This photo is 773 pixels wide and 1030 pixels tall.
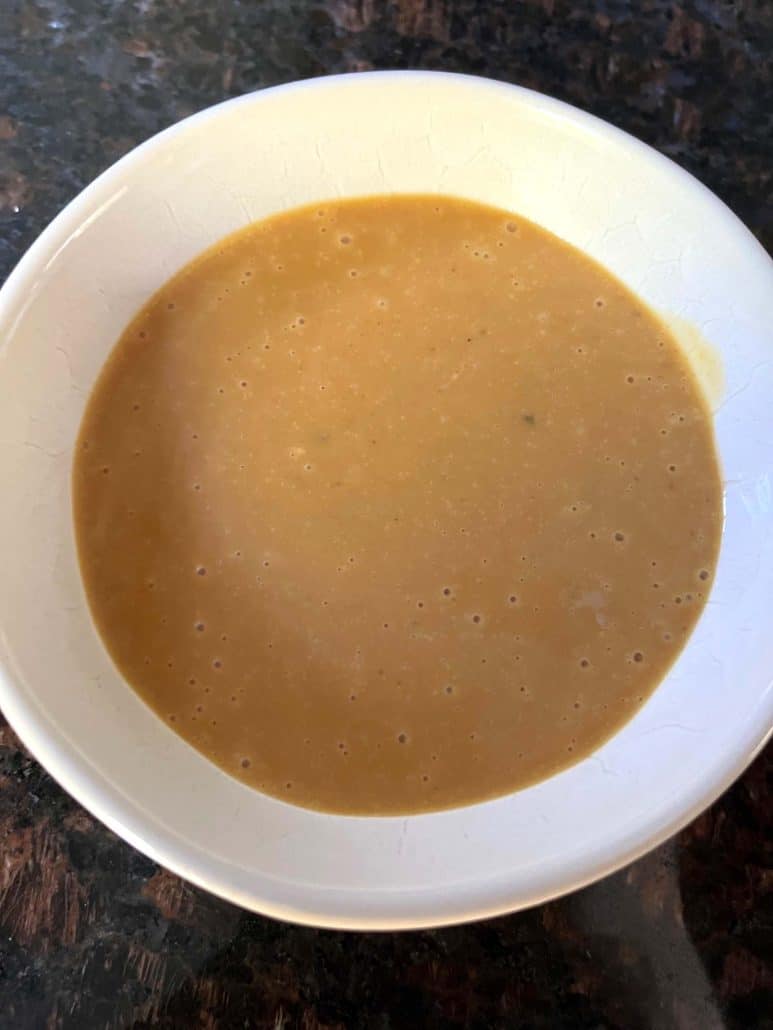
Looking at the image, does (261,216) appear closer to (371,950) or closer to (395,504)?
(395,504)

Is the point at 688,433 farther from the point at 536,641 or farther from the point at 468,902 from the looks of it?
the point at 468,902

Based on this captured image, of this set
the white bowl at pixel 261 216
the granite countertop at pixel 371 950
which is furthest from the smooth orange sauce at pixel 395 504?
the granite countertop at pixel 371 950

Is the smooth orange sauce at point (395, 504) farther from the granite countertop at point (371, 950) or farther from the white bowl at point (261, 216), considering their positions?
the granite countertop at point (371, 950)

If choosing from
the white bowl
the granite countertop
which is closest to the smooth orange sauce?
the white bowl

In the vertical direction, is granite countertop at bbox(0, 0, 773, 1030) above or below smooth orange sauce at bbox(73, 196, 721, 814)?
below

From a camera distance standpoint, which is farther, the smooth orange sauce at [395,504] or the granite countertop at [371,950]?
the smooth orange sauce at [395,504]

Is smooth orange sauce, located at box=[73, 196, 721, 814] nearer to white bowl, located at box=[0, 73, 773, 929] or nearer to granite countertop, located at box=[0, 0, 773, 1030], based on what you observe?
white bowl, located at box=[0, 73, 773, 929]

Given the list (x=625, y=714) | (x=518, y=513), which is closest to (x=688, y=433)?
(x=518, y=513)

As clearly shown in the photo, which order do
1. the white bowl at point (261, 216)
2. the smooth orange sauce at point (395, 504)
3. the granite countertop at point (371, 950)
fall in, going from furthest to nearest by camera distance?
the smooth orange sauce at point (395, 504), the granite countertop at point (371, 950), the white bowl at point (261, 216)
